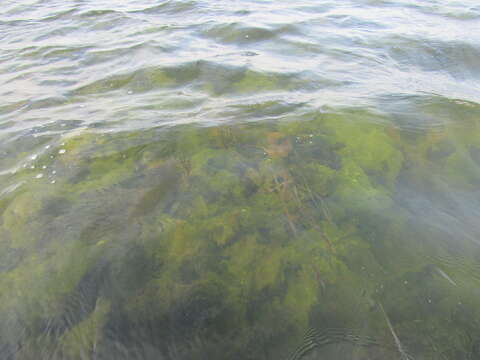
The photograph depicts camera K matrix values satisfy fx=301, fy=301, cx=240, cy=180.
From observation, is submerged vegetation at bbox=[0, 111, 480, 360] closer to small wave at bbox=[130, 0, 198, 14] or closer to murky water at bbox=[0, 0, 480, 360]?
murky water at bbox=[0, 0, 480, 360]

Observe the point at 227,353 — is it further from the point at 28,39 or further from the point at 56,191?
the point at 28,39

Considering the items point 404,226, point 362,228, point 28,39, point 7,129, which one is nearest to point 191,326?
point 362,228

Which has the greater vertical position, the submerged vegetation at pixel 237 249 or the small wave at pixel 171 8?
the small wave at pixel 171 8

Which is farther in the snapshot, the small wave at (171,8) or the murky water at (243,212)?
the small wave at (171,8)

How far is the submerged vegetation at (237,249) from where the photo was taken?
1.65 meters

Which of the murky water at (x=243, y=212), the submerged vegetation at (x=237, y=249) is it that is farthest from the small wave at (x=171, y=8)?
the submerged vegetation at (x=237, y=249)

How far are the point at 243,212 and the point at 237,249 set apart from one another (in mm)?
339

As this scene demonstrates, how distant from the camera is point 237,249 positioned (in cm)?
205

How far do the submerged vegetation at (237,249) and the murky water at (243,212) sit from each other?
0.01m

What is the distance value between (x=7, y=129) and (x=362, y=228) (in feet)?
13.1

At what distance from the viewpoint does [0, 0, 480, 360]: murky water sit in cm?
166

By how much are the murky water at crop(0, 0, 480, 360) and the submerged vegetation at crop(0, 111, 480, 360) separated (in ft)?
0.04

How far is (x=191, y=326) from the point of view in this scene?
1.69 meters

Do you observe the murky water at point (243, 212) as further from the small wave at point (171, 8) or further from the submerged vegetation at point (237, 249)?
the small wave at point (171, 8)
